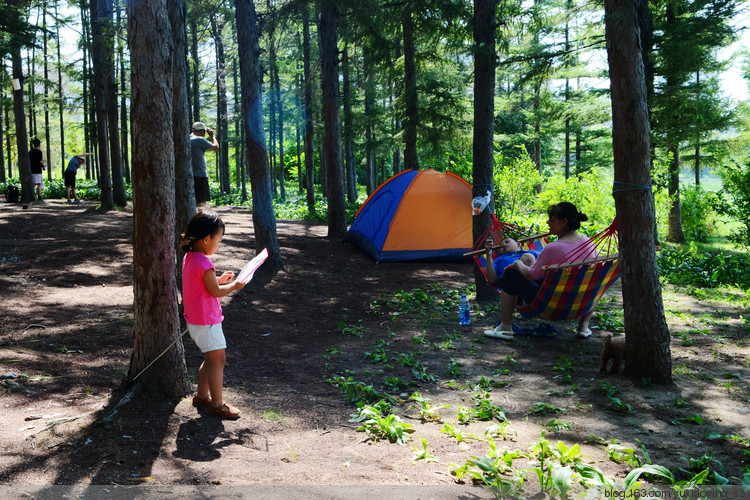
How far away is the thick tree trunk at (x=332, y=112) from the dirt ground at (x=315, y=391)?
4314 millimetres

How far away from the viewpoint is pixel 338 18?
12375 mm

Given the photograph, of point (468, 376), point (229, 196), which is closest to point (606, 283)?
point (468, 376)

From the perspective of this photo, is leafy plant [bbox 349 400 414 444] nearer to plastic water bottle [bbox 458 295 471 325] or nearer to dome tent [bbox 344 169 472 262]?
plastic water bottle [bbox 458 295 471 325]

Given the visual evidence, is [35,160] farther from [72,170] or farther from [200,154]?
[200,154]

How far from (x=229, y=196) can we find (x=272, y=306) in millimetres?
19928

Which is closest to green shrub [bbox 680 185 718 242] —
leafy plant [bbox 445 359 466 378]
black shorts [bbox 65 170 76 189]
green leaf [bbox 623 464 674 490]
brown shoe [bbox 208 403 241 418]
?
leafy plant [bbox 445 359 466 378]

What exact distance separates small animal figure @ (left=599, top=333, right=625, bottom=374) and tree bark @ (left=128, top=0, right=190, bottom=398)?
11.1 ft

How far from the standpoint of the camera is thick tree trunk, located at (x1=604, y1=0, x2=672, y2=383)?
4.41 m

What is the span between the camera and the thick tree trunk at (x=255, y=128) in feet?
27.7

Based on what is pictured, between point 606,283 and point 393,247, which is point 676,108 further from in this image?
point 606,283

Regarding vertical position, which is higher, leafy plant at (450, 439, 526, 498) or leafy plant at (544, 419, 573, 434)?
leafy plant at (450, 439, 526, 498)

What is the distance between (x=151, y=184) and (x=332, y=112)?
865 centimetres

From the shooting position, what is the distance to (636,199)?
4438 mm

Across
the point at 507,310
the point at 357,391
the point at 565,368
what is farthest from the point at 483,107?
the point at 357,391
